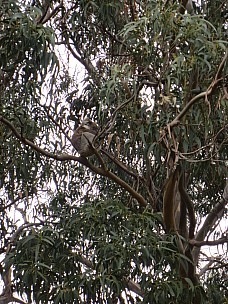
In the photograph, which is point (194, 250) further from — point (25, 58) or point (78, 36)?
point (25, 58)

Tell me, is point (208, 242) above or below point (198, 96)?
below

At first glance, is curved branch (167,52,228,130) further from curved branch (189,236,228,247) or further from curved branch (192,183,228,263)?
curved branch (192,183,228,263)

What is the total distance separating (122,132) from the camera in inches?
174

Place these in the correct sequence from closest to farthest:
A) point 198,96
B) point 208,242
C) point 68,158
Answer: point 198,96
point 68,158
point 208,242

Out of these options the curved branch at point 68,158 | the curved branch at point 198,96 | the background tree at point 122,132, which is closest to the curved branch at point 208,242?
the background tree at point 122,132

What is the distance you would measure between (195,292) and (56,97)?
179 centimetres

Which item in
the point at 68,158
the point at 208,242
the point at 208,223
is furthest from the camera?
the point at 208,223

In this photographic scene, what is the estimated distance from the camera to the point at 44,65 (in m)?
3.69

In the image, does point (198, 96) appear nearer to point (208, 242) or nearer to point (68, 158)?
point (68, 158)

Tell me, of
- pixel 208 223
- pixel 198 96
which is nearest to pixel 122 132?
pixel 198 96

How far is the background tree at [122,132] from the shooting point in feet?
12.3

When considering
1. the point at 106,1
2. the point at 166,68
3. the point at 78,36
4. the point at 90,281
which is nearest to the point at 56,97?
the point at 78,36

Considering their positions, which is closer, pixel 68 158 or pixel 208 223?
pixel 68 158

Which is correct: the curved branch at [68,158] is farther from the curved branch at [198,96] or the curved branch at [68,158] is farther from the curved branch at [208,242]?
the curved branch at [198,96]
